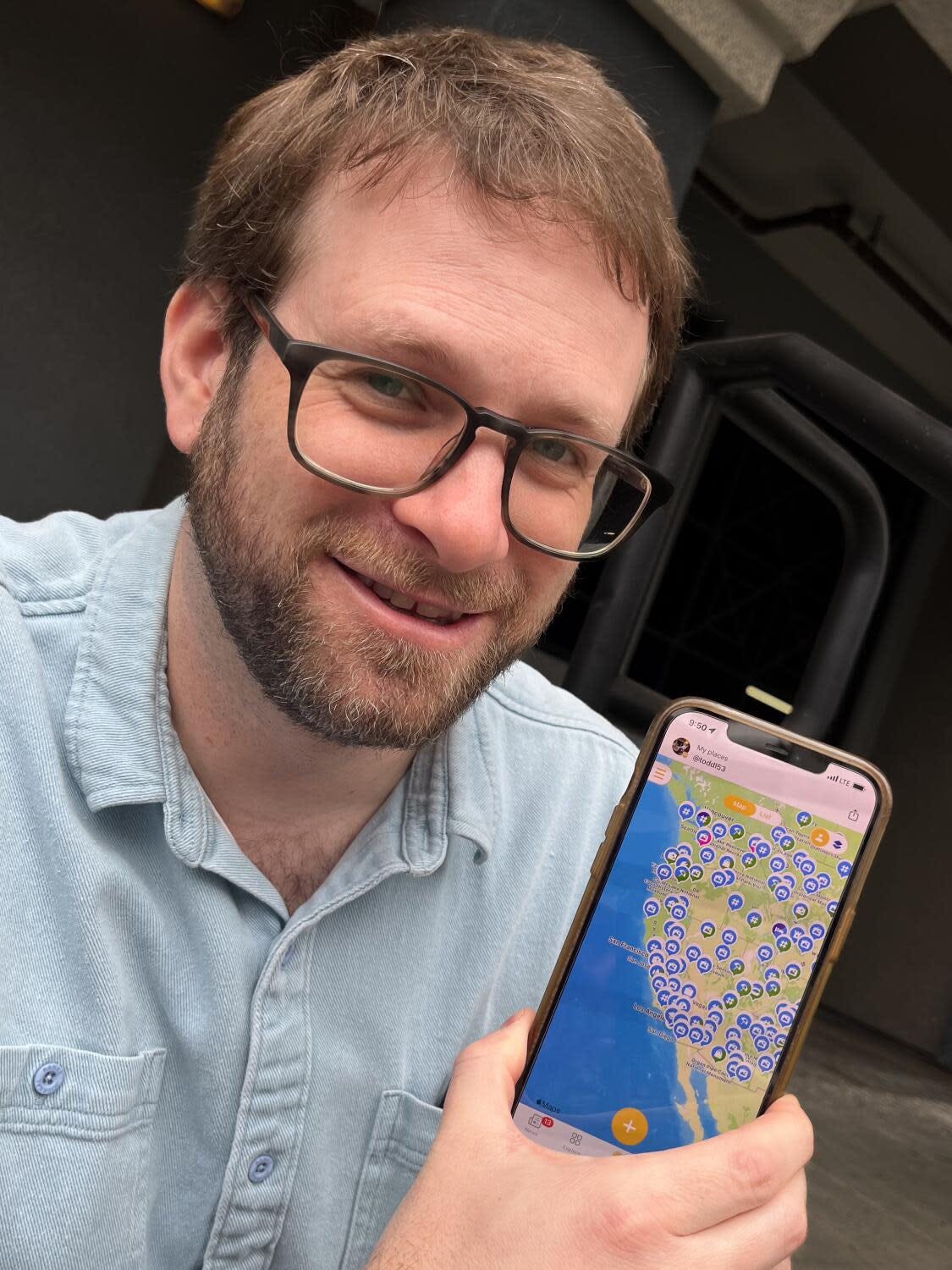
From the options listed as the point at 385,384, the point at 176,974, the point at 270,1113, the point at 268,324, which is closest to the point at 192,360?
the point at 268,324

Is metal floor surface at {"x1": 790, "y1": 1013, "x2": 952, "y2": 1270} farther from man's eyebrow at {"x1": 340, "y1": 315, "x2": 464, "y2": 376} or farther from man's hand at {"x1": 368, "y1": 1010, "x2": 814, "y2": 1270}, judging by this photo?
man's eyebrow at {"x1": 340, "y1": 315, "x2": 464, "y2": 376}

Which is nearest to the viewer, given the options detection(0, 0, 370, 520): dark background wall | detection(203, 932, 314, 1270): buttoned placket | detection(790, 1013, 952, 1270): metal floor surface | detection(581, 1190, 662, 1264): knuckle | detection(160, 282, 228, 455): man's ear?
detection(581, 1190, 662, 1264): knuckle

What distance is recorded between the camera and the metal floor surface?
5.66 feet

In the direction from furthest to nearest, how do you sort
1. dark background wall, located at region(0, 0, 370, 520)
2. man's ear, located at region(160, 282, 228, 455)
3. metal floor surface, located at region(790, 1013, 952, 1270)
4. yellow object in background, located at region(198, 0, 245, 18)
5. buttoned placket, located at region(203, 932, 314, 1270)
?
yellow object in background, located at region(198, 0, 245, 18) < dark background wall, located at region(0, 0, 370, 520) < metal floor surface, located at region(790, 1013, 952, 1270) < man's ear, located at region(160, 282, 228, 455) < buttoned placket, located at region(203, 932, 314, 1270)

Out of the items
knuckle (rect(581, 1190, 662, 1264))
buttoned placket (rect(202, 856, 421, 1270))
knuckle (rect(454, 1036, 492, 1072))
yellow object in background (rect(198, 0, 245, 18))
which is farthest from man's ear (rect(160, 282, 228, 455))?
yellow object in background (rect(198, 0, 245, 18))

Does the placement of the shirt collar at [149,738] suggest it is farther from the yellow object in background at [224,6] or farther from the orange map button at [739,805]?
the yellow object in background at [224,6]

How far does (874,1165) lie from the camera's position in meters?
2.14

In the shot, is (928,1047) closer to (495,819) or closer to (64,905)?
(495,819)

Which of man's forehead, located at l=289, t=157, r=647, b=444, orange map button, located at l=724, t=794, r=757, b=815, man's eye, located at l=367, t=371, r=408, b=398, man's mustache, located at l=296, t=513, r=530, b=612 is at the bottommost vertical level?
orange map button, located at l=724, t=794, r=757, b=815

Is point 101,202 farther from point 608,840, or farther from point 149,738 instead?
point 608,840

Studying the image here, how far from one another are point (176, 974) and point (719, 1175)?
40 cm

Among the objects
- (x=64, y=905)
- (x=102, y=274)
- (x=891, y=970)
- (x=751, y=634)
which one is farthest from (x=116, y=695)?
(x=891, y=970)

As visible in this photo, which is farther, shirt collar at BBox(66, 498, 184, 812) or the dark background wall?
the dark background wall

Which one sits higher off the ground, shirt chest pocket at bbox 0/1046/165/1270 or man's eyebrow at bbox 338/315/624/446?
man's eyebrow at bbox 338/315/624/446
